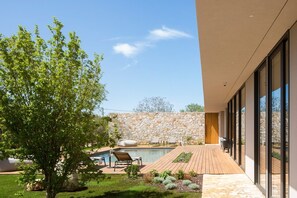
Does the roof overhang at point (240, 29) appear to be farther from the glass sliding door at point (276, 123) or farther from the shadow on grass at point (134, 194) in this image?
the shadow on grass at point (134, 194)

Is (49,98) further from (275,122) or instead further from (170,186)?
(275,122)

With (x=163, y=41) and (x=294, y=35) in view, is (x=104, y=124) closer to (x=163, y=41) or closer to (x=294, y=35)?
(x=294, y=35)

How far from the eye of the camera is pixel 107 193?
22.1 feet

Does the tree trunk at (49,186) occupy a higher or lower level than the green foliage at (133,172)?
higher

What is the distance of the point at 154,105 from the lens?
61094 millimetres

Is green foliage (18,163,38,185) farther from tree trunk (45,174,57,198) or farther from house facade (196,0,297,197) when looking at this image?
house facade (196,0,297,197)

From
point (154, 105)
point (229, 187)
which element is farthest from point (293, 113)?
point (154, 105)

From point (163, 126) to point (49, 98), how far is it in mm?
22589

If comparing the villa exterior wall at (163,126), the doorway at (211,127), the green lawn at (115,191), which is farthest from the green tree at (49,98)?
the doorway at (211,127)

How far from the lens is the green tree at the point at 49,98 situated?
203 inches

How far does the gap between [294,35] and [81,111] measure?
3456 mm

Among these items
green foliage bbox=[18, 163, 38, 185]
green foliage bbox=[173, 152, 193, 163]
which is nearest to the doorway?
green foliage bbox=[173, 152, 193, 163]

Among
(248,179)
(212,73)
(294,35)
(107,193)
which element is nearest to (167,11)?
(212,73)

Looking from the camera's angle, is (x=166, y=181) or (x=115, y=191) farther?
(x=166, y=181)
